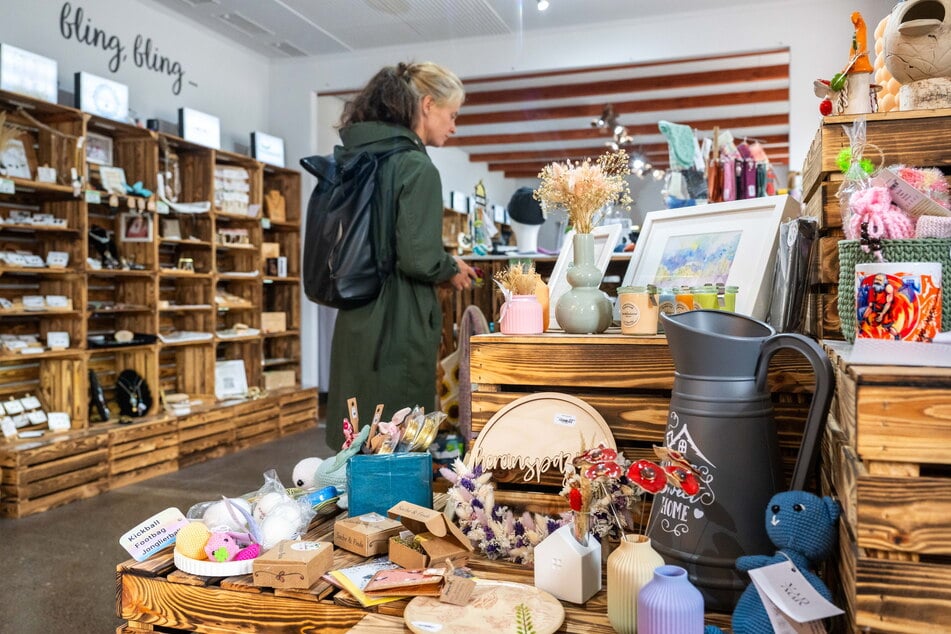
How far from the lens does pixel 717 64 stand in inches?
262

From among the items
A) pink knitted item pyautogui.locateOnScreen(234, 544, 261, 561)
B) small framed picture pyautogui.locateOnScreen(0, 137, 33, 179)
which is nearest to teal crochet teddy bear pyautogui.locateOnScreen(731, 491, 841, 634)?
pink knitted item pyautogui.locateOnScreen(234, 544, 261, 561)

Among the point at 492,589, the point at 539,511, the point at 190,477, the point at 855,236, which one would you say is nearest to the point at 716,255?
the point at 855,236

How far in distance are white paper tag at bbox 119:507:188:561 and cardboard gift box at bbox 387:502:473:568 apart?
41 centimetres

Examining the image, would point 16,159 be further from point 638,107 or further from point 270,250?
point 638,107

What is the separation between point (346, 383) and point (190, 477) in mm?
2580

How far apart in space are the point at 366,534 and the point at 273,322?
528cm

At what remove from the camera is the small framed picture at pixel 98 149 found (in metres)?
4.75

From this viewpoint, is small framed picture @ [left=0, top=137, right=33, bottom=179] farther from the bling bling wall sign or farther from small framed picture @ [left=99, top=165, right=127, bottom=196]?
the bling bling wall sign

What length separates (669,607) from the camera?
0.86 m

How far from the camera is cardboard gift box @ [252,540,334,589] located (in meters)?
1.13

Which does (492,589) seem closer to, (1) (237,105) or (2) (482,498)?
(2) (482,498)

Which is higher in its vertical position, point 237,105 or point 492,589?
point 237,105

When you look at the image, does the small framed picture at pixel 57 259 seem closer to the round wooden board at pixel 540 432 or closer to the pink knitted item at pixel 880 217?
the round wooden board at pixel 540 432

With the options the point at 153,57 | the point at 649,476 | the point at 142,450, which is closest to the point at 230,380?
the point at 142,450
